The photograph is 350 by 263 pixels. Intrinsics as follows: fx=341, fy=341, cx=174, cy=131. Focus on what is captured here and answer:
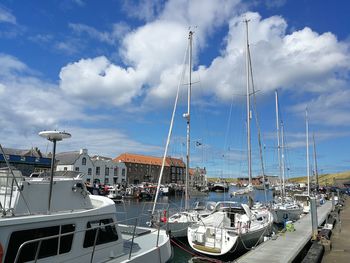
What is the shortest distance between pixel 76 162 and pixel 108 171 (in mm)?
17491

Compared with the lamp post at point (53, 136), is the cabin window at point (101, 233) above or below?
below

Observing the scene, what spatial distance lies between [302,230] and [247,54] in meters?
15.7

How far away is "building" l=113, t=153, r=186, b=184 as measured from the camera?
120375 millimetres

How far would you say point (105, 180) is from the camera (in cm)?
9756

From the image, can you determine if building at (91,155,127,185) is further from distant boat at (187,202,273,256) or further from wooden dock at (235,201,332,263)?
wooden dock at (235,201,332,263)

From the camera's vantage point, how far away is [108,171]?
9919 cm

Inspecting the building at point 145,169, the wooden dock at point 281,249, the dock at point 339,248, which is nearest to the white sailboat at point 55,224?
the wooden dock at point 281,249

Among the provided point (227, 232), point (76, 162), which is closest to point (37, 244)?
point (227, 232)

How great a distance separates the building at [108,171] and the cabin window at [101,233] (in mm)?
85683

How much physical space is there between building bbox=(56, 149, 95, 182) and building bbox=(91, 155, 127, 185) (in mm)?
3614

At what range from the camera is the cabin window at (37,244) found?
7.16 meters

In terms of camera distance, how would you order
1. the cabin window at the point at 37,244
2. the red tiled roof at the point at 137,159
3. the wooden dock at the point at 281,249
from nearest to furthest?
the cabin window at the point at 37,244
the wooden dock at the point at 281,249
the red tiled roof at the point at 137,159

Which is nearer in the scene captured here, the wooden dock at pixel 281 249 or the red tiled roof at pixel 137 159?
the wooden dock at pixel 281 249

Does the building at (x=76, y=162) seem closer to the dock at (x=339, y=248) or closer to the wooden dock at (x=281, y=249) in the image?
the dock at (x=339, y=248)
